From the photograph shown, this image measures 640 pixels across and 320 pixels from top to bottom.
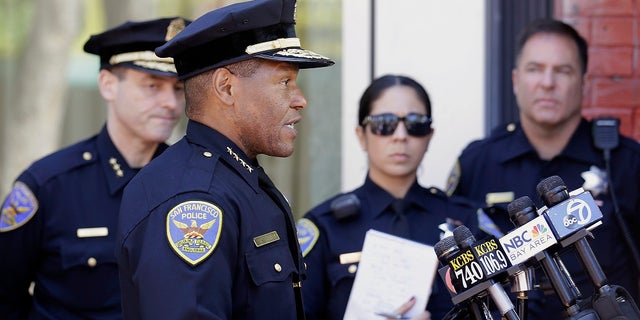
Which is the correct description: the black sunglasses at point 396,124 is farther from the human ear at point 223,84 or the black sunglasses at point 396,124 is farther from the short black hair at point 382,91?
the human ear at point 223,84

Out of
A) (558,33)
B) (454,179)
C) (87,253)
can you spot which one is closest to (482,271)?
(87,253)

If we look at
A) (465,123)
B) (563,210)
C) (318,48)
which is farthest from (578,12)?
(563,210)

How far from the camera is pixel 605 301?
2180mm

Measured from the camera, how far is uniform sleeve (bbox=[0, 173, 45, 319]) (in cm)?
373

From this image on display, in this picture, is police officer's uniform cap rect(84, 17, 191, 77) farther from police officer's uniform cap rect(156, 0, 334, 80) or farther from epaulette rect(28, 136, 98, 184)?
police officer's uniform cap rect(156, 0, 334, 80)

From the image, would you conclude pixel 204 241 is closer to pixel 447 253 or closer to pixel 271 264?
pixel 271 264

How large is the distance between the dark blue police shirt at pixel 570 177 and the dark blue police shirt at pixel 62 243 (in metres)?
1.35

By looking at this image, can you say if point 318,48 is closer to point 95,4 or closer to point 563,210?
point 95,4

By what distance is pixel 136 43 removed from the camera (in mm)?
4004

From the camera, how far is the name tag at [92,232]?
3756 mm

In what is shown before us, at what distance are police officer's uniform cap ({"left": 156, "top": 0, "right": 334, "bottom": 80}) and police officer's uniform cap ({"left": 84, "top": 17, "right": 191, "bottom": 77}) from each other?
1300mm

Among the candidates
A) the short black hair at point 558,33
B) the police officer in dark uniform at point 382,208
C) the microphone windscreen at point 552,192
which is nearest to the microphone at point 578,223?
the microphone windscreen at point 552,192

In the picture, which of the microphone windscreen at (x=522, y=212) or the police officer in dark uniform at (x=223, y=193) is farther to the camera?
the police officer in dark uniform at (x=223, y=193)

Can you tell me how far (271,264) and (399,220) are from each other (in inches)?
54.7
